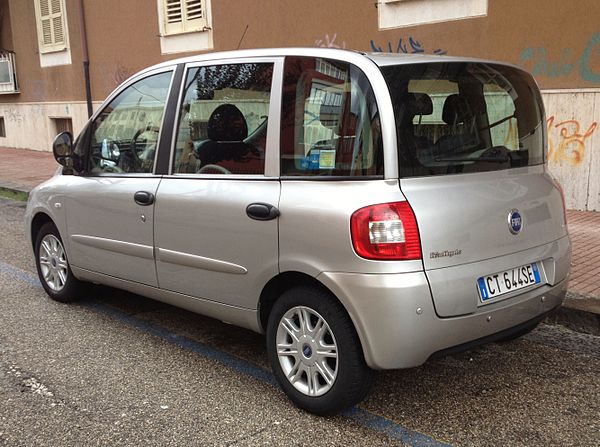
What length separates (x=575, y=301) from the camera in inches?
171

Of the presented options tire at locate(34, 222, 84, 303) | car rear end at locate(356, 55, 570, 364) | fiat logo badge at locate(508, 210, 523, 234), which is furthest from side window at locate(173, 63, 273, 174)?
tire at locate(34, 222, 84, 303)

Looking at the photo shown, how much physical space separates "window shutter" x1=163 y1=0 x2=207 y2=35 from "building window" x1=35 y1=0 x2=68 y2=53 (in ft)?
14.9

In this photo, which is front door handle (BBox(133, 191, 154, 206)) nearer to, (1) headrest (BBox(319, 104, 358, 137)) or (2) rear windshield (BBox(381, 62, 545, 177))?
(1) headrest (BBox(319, 104, 358, 137))

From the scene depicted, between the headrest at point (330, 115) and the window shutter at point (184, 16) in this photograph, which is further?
the window shutter at point (184, 16)

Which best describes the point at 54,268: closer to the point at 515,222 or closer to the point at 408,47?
the point at 515,222

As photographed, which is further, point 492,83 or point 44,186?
point 44,186

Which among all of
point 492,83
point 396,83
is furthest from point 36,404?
point 492,83

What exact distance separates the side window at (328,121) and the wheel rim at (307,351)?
2.34ft

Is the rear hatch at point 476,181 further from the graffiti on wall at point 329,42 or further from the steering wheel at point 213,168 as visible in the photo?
the graffiti on wall at point 329,42

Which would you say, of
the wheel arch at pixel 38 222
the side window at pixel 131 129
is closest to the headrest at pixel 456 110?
the side window at pixel 131 129

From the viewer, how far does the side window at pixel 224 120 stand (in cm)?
331

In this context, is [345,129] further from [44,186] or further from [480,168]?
[44,186]

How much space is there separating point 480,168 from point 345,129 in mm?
707

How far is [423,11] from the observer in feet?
28.0
